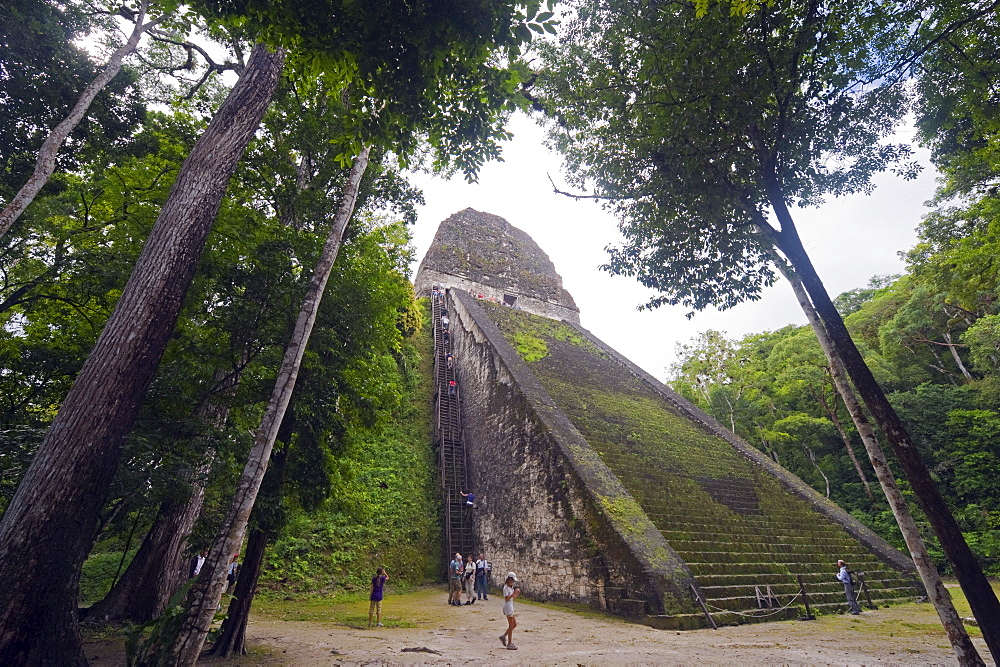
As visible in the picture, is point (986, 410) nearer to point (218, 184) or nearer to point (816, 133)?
point (816, 133)

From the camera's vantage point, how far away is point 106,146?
665cm

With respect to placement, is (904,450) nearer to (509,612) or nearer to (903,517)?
(903,517)

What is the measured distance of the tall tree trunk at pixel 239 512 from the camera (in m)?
3.25

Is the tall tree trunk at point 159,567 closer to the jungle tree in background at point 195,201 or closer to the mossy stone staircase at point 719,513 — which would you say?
the jungle tree in background at point 195,201

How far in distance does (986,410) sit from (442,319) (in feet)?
56.4

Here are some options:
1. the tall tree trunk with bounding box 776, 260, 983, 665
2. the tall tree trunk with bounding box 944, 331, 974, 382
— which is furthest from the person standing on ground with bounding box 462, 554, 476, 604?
the tall tree trunk with bounding box 944, 331, 974, 382

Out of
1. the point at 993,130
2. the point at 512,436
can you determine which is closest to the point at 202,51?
the point at 512,436

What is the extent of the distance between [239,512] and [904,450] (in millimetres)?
5652

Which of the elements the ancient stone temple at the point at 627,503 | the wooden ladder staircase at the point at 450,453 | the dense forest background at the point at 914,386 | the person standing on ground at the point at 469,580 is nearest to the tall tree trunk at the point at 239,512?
the ancient stone temple at the point at 627,503

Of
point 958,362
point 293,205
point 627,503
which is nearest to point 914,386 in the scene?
point 958,362

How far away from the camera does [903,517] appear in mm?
3947

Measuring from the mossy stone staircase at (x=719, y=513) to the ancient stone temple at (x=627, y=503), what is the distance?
0.03 meters

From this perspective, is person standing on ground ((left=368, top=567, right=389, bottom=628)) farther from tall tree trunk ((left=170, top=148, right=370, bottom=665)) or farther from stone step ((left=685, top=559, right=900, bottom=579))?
stone step ((left=685, top=559, right=900, bottom=579))

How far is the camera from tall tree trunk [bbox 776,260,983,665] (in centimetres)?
337
